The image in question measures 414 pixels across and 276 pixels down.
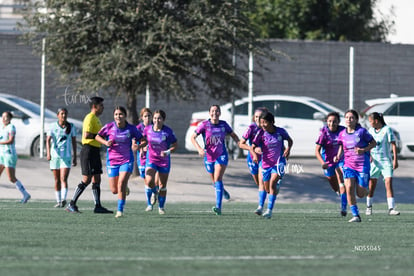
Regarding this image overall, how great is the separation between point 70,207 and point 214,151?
103 inches

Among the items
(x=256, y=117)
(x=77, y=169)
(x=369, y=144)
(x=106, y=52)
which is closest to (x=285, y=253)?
(x=369, y=144)

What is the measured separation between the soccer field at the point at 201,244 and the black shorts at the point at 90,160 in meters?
0.72

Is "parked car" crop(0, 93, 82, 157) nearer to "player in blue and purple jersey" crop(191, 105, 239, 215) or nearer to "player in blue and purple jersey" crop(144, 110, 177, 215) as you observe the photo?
"player in blue and purple jersey" crop(191, 105, 239, 215)

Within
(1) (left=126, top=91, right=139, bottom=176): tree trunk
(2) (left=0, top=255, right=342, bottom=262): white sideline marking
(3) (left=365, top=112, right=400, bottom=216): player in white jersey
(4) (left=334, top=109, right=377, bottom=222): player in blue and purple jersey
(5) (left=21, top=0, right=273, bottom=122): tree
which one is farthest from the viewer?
(1) (left=126, top=91, right=139, bottom=176): tree trunk

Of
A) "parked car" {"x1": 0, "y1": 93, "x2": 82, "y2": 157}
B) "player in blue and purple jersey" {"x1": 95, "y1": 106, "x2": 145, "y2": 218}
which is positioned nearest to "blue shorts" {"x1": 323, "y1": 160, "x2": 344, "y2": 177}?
"player in blue and purple jersey" {"x1": 95, "y1": 106, "x2": 145, "y2": 218}

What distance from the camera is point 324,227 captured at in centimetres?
1498

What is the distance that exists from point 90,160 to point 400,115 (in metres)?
14.2

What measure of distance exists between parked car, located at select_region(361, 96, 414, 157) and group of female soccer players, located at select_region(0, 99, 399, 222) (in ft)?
34.9

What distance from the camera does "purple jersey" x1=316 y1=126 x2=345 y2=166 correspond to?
18.2 meters

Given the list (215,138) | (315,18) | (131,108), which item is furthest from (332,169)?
(315,18)

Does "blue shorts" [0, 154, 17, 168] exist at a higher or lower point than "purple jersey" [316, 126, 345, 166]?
lower

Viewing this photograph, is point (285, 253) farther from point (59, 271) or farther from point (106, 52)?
point (106, 52)

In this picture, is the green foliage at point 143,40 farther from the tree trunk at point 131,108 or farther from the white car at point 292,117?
the white car at point 292,117

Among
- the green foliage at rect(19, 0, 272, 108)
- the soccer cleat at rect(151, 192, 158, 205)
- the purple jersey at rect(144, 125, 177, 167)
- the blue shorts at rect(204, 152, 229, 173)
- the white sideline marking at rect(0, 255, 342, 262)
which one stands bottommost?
the soccer cleat at rect(151, 192, 158, 205)
